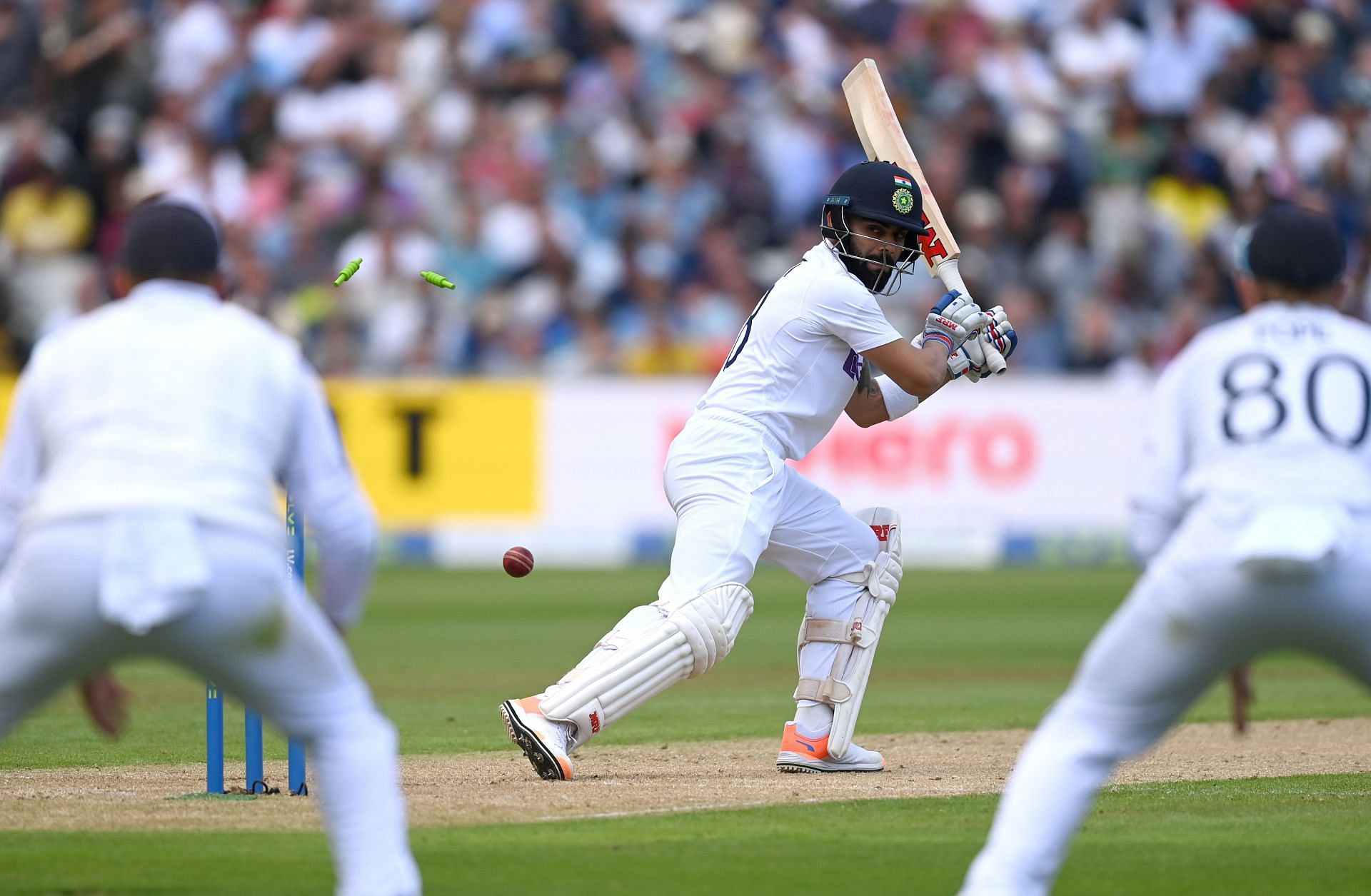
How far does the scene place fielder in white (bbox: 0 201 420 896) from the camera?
4246 millimetres

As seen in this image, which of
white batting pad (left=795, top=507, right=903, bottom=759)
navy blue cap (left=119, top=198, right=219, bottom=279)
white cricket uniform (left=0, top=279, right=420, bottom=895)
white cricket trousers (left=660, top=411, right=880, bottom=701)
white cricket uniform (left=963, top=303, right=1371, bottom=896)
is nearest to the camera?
white cricket uniform (left=0, top=279, right=420, bottom=895)

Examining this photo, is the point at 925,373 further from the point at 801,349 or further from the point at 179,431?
the point at 179,431

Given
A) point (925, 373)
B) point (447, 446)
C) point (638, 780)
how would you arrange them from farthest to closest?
point (447, 446) → point (925, 373) → point (638, 780)

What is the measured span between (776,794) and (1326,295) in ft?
9.22

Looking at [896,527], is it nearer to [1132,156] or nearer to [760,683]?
[760,683]

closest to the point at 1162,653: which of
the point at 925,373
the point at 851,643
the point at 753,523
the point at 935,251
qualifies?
the point at 753,523

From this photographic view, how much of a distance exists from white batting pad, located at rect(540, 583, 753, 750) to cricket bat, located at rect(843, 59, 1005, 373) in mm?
1871

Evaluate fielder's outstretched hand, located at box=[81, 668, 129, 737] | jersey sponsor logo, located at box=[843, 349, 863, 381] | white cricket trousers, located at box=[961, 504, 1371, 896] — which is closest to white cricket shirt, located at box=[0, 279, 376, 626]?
fielder's outstretched hand, located at box=[81, 668, 129, 737]

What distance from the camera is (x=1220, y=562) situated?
4.35 metres

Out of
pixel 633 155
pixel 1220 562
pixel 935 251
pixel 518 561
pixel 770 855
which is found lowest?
pixel 770 855

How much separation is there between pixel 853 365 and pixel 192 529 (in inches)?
149

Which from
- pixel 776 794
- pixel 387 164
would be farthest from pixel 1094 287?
pixel 776 794

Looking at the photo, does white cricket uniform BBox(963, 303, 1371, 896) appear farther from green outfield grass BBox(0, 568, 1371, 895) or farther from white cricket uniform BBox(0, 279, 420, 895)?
white cricket uniform BBox(0, 279, 420, 895)

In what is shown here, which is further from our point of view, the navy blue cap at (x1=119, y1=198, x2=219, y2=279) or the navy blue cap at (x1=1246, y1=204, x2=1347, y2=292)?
the navy blue cap at (x1=1246, y1=204, x2=1347, y2=292)
